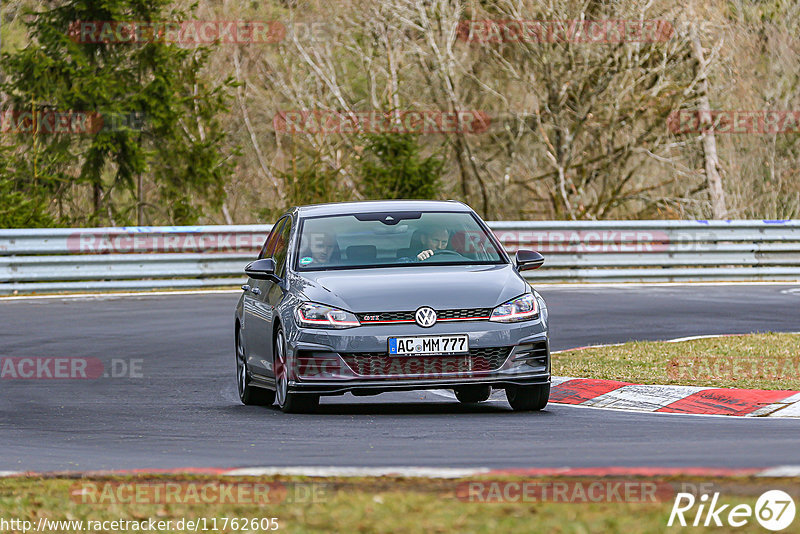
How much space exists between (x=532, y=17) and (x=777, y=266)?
8894 mm

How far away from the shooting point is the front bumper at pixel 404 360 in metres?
10.7

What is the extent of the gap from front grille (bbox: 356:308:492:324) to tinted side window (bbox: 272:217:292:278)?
4.32 feet

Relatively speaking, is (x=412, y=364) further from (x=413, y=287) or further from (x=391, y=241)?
(x=391, y=241)

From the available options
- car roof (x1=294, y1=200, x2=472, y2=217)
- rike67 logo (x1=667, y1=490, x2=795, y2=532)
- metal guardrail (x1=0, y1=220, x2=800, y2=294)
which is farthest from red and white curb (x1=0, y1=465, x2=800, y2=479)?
metal guardrail (x1=0, y1=220, x2=800, y2=294)

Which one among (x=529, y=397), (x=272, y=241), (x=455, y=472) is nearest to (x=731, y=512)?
(x=455, y=472)

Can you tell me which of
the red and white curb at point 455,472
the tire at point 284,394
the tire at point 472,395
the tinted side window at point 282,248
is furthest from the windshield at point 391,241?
the red and white curb at point 455,472

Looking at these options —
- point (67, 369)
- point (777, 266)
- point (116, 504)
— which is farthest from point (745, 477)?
point (777, 266)

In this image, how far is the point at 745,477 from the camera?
6.64 m

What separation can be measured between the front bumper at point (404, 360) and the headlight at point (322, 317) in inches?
1.9

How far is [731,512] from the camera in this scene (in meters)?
5.82

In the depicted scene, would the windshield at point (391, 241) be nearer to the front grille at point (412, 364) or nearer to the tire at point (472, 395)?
the front grille at point (412, 364)

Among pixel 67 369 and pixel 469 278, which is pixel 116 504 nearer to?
pixel 469 278

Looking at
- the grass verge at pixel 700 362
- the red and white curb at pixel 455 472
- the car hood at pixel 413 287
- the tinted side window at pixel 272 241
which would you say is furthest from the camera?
the tinted side window at pixel 272 241

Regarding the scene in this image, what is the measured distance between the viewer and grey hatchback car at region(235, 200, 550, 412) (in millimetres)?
10703
